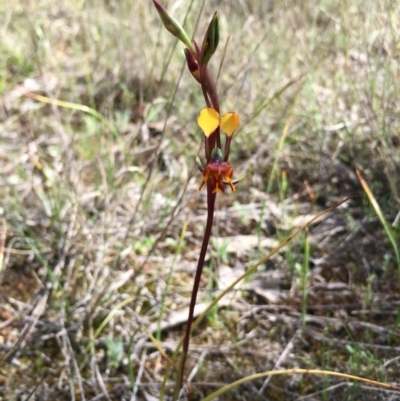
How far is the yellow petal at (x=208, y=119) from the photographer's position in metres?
0.67

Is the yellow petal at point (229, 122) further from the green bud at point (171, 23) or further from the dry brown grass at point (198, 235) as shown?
the dry brown grass at point (198, 235)

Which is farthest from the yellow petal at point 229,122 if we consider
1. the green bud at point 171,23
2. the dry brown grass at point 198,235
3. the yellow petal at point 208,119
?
the dry brown grass at point 198,235

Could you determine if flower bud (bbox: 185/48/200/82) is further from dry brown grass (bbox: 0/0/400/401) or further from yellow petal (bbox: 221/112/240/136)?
dry brown grass (bbox: 0/0/400/401)

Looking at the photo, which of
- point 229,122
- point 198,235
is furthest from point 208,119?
point 198,235

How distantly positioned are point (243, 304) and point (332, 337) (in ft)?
0.92

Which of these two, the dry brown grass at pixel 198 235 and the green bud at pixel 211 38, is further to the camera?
the dry brown grass at pixel 198 235

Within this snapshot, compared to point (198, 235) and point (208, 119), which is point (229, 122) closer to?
point (208, 119)

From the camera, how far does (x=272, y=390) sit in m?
1.21

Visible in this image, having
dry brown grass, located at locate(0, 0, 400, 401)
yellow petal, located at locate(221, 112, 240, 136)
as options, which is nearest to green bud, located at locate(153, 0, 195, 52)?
yellow petal, located at locate(221, 112, 240, 136)

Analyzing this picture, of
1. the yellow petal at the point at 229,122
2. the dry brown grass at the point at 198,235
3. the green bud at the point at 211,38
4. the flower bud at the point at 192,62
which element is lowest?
the dry brown grass at the point at 198,235

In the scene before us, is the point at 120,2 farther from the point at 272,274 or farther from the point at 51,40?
the point at 272,274

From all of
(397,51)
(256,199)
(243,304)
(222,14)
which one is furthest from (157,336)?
(222,14)

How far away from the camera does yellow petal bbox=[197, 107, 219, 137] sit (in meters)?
0.67

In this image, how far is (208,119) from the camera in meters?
0.68
